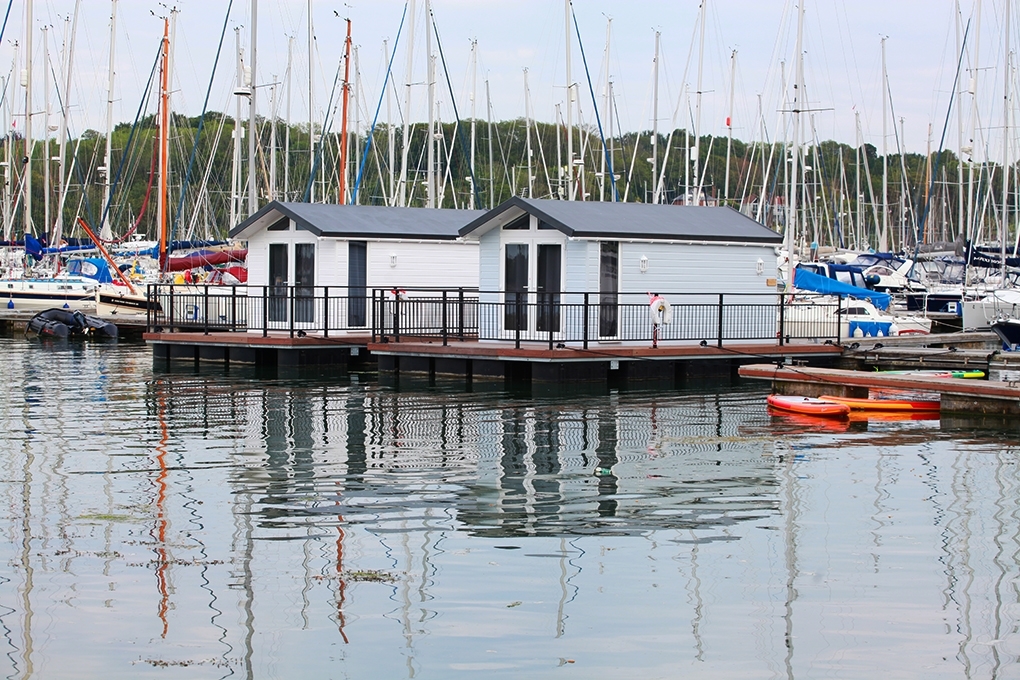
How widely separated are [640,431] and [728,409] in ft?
12.6

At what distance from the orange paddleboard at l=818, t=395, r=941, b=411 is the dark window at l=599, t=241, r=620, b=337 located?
20.6 feet

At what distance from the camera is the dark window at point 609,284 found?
2831 cm

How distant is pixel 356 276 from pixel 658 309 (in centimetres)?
861

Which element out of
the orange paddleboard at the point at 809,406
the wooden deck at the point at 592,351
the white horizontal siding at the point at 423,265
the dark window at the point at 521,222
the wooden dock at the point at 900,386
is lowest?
the orange paddleboard at the point at 809,406

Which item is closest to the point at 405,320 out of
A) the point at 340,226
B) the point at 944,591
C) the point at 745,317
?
the point at 340,226

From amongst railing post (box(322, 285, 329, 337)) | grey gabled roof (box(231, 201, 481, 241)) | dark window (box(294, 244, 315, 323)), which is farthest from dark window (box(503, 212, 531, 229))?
dark window (box(294, 244, 315, 323))

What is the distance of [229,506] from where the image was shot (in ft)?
44.7

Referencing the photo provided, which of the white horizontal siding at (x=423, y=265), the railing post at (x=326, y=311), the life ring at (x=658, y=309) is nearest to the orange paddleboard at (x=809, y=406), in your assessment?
the life ring at (x=658, y=309)

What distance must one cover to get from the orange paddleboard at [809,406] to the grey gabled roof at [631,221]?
6153mm

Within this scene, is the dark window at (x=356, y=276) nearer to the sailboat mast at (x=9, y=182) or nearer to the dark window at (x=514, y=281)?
the dark window at (x=514, y=281)

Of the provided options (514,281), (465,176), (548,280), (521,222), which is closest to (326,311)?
(514,281)

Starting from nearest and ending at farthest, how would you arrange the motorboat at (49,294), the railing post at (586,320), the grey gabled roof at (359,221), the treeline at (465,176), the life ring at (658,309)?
the railing post at (586,320), the life ring at (658,309), the grey gabled roof at (359,221), the motorboat at (49,294), the treeline at (465,176)

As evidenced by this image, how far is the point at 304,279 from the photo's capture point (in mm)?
33312

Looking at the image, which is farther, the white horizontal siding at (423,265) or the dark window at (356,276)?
the white horizontal siding at (423,265)
